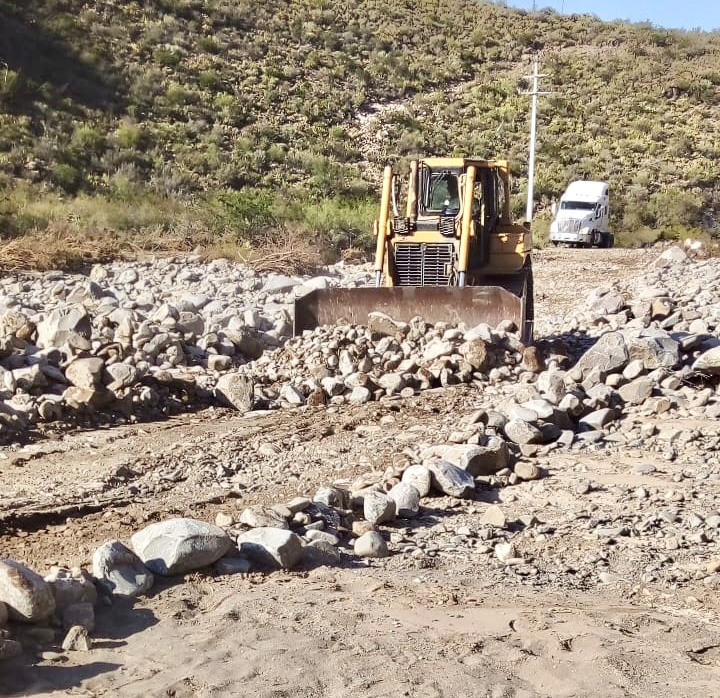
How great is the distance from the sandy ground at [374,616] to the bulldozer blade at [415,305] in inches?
154

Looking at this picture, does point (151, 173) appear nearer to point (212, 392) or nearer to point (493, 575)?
point (212, 392)

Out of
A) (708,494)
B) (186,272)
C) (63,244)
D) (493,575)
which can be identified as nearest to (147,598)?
(493,575)

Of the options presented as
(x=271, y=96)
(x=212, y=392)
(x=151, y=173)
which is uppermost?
(x=271, y=96)

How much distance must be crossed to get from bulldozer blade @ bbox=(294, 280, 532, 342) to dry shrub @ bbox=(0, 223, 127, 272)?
8153mm

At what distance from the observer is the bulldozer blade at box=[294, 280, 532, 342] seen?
1141 centimetres

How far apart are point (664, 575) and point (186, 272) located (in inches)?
531

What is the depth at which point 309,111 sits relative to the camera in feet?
134

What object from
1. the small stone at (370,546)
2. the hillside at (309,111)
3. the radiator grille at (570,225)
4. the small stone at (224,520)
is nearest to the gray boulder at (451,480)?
the small stone at (370,546)

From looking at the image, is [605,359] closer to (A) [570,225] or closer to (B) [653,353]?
(B) [653,353]

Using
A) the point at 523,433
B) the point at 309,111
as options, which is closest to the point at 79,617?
the point at 523,433

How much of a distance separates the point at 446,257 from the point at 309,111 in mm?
29974

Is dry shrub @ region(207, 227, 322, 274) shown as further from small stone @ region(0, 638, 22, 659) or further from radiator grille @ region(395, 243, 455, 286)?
small stone @ region(0, 638, 22, 659)

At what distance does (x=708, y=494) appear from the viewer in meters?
6.77

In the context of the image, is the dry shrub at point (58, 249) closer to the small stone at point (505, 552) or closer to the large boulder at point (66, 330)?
the large boulder at point (66, 330)
